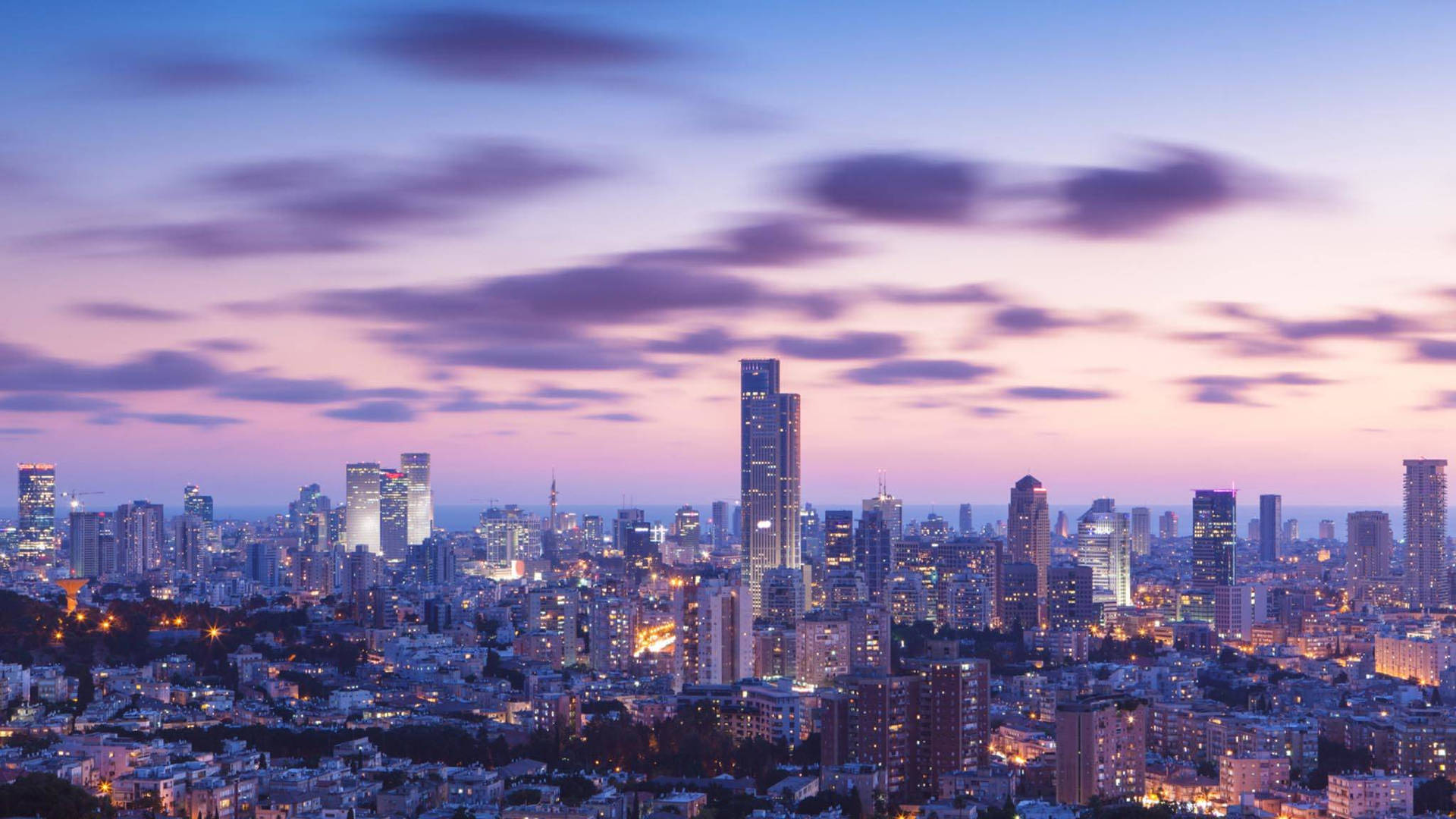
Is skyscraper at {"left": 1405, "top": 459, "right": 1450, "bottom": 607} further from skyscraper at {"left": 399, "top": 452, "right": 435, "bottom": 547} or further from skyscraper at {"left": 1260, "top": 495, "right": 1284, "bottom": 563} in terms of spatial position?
skyscraper at {"left": 399, "top": 452, "right": 435, "bottom": 547}

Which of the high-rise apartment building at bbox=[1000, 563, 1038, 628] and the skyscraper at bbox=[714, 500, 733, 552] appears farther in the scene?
the skyscraper at bbox=[714, 500, 733, 552]

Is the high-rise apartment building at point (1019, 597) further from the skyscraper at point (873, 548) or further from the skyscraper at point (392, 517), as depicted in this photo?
the skyscraper at point (392, 517)

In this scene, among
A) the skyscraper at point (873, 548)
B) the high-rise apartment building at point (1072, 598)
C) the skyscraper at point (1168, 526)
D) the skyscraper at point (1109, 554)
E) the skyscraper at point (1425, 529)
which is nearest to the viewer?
the high-rise apartment building at point (1072, 598)

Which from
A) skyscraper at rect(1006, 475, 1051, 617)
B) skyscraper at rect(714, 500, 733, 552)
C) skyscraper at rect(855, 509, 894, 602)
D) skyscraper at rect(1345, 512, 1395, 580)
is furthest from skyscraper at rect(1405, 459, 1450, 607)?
skyscraper at rect(714, 500, 733, 552)

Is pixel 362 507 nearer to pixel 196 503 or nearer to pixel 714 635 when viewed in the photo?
pixel 196 503

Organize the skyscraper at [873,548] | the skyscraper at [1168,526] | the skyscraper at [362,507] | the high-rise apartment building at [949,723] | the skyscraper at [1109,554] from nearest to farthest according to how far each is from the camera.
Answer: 1. the high-rise apartment building at [949,723]
2. the skyscraper at [873,548]
3. the skyscraper at [1109,554]
4. the skyscraper at [362,507]
5. the skyscraper at [1168,526]

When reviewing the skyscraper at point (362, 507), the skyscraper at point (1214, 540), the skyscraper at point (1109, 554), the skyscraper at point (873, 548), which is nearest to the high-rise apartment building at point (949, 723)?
the skyscraper at point (873, 548)
